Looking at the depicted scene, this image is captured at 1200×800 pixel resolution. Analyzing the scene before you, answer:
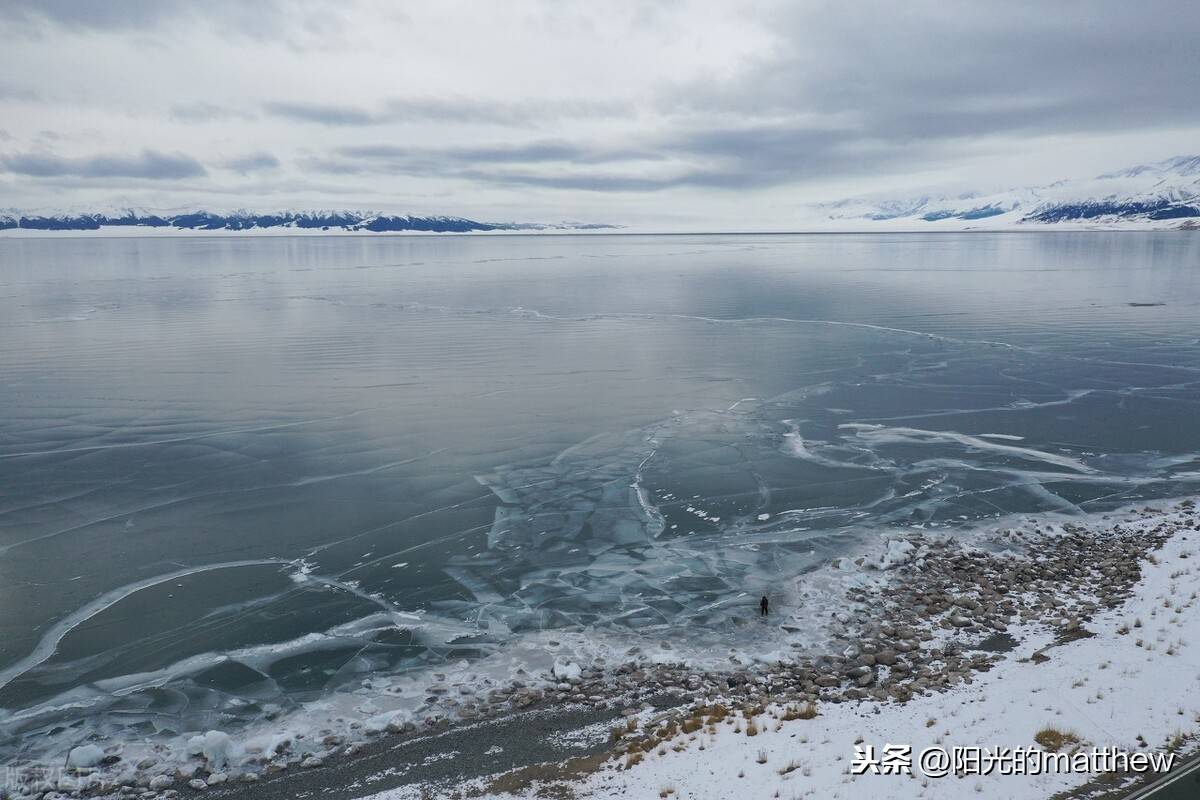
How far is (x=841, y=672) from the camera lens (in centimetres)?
1596

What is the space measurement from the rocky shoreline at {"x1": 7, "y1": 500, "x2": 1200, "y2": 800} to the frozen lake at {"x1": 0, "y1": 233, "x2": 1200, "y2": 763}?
1138 mm

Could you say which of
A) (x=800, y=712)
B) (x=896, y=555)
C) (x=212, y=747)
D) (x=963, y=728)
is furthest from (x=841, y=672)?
(x=212, y=747)

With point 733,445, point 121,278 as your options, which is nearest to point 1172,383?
point 733,445

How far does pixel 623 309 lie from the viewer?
72875 millimetres

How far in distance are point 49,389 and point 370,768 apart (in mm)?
36532

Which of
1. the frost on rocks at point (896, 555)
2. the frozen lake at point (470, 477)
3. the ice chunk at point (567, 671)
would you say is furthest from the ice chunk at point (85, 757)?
the frost on rocks at point (896, 555)

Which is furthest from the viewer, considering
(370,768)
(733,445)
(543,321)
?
(543,321)

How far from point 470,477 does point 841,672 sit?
15.1 m

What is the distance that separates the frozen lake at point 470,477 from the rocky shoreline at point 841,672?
114cm

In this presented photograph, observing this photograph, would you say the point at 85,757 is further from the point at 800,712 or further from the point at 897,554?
the point at 897,554

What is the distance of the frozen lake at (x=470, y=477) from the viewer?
17484 mm

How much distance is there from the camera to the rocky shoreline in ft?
44.3

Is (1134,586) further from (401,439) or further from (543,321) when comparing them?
(543,321)

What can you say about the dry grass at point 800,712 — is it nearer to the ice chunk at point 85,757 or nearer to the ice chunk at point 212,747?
the ice chunk at point 212,747
